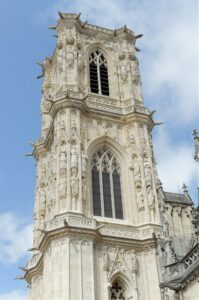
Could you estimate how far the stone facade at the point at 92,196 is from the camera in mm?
19188

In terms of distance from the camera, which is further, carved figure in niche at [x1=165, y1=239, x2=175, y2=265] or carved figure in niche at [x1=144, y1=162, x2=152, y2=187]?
carved figure in niche at [x1=144, y1=162, x2=152, y2=187]

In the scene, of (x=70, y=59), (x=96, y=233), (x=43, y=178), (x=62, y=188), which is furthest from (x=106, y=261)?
(x=70, y=59)

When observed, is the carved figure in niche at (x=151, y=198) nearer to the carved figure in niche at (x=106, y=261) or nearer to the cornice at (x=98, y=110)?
the carved figure in niche at (x=106, y=261)

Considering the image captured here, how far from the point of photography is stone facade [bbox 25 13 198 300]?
19188 millimetres

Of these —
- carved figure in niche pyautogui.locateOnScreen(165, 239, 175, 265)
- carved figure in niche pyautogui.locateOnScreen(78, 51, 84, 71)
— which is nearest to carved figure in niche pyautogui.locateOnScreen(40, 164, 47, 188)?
carved figure in niche pyautogui.locateOnScreen(78, 51, 84, 71)

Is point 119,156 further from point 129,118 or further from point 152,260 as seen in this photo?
point 152,260

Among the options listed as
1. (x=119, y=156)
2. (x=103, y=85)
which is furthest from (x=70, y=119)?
(x=103, y=85)

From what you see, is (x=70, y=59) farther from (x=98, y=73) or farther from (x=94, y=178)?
(x=94, y=178)

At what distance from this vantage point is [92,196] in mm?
22328

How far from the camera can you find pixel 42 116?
29.8 m

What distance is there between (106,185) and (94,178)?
2.27 ft

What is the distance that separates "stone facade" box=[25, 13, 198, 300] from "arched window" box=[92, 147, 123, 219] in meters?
0.24

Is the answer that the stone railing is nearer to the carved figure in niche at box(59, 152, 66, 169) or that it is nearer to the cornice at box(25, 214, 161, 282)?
the cornice at box(25, 214, 161, 282)

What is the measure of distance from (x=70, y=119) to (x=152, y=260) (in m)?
7.92
